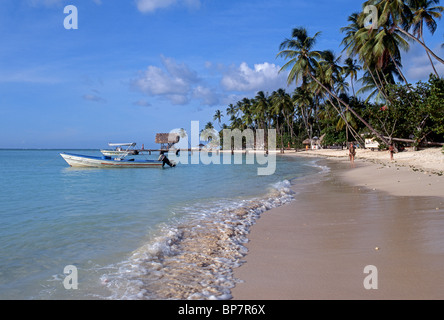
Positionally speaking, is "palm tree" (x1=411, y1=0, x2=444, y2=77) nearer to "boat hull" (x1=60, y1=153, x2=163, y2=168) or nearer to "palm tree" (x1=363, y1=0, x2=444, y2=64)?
"palm tree" (x1=363, y1=0, x2=444, y2=64)

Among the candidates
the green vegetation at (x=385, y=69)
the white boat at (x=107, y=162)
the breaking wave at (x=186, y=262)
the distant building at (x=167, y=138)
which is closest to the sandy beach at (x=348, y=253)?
the breaking wave at (x=186, y=262)

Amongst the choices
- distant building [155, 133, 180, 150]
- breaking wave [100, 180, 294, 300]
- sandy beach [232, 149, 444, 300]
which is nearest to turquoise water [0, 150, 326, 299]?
breaking wave [100, 180, 294, 300]

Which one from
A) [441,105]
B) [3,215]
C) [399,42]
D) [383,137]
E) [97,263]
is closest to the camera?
[97,263]

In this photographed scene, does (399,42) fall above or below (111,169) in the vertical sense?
above

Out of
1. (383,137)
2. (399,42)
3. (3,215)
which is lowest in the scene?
(3,215)

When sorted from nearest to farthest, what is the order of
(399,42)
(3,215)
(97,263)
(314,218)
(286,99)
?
1. (97,263)
2. (314,218)
3. (3,215)
4. (399,42)
5. (286,99)

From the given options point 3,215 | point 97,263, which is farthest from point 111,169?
point 97,263

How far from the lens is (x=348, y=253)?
4.59 m

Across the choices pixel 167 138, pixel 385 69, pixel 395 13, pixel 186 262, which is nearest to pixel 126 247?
pixel 186 262

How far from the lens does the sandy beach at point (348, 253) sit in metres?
3.43

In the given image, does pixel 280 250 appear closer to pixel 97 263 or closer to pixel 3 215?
pixel 97 263

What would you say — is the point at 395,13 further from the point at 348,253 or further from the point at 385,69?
the point at 348,253

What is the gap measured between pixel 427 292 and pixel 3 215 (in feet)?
34.9
